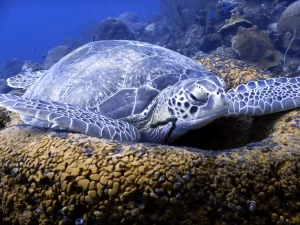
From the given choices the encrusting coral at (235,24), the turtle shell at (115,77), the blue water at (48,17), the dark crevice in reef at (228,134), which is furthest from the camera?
the blue water at (48,17)

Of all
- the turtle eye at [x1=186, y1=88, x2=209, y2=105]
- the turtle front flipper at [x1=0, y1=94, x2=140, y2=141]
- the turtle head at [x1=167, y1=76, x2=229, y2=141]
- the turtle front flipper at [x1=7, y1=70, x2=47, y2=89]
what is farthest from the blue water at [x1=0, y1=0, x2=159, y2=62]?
the turtle eye at [x1=186, y1=88, x2=209, y2=105]

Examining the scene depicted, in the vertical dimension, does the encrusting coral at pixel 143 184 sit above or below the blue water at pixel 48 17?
below

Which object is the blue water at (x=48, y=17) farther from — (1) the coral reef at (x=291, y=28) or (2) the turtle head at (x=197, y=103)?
(2) the turtle head at (x=197, y=103)

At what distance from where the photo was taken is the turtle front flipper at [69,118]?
185 centimetres

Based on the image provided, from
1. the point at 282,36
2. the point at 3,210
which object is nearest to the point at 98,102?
the point at 3,210

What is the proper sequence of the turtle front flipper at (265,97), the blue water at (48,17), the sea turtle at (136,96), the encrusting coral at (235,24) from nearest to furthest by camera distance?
the sea turtle at (136,96) < the turtle front flipper at (265,97) < the encrusting coral at (235,24) < the blue water at (48,17)

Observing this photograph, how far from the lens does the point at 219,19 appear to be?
9.88 meters

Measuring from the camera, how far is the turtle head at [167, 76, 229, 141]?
212 centimetres

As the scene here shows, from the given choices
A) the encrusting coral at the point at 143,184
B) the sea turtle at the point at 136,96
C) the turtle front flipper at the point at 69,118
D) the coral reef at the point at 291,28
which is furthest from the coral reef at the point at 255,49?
the encrusting coral at the point at 143,184

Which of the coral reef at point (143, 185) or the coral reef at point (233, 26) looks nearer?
the coral reef at point (143, 185)

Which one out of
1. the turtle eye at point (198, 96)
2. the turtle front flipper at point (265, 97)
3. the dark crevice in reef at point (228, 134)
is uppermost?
the turtle eye at point (198, 96)

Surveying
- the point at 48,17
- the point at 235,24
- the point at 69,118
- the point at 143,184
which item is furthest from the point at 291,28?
the point at 48,17

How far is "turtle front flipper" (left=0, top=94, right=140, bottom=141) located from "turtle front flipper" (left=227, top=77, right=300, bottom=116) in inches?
43.4

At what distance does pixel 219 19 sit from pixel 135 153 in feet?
32.2
